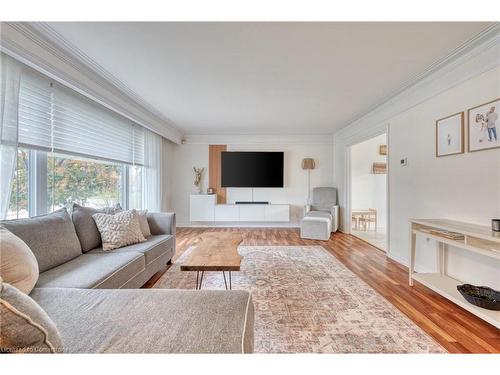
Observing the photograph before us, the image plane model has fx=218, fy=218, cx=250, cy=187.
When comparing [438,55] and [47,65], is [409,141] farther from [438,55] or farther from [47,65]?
[47,65]

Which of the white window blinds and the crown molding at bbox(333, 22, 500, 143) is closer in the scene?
the crown molding at bbox(333, 22, 500, 143)

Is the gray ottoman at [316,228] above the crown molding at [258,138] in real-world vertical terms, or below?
below

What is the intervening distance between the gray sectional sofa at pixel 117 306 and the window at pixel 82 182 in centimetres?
67

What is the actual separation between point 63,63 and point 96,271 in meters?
1.97

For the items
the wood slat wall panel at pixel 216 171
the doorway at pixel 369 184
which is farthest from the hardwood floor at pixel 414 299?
the wood slat wall panel at pixel 216 171

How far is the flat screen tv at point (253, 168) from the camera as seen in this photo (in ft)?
18.0

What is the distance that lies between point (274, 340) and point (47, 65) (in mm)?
2922

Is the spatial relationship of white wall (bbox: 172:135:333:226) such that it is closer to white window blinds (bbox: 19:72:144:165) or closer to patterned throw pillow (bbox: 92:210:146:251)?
white window blinds (bbox: 19:72:144:165)

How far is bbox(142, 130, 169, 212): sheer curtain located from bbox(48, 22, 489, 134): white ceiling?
3.21ft

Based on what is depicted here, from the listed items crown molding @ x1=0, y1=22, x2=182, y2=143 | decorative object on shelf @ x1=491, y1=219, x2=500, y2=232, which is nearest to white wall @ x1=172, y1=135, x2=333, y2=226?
crown molding @ x1=0, y1=22, x2=182, y2=143

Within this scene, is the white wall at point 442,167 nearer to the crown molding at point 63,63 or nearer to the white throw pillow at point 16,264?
the white throw pillow at point 16,264

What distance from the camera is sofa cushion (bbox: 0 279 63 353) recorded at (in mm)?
604

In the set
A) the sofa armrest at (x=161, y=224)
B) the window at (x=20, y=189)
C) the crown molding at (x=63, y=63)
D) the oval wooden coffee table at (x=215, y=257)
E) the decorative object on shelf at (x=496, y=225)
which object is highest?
the crown molding at (x=63, y=63)
